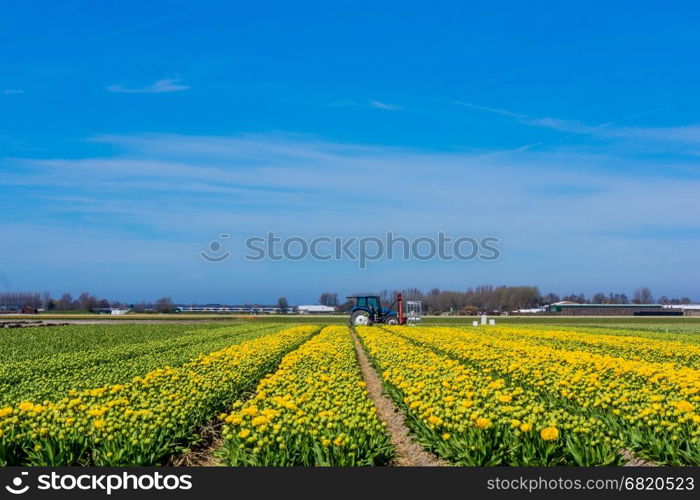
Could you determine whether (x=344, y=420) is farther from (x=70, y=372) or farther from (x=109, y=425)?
(x=70, y=372)

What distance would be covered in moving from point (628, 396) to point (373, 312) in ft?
126

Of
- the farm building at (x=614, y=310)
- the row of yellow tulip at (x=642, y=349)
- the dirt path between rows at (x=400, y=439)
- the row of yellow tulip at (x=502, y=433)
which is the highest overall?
the row of yellow tulip at (x=502, y=433)

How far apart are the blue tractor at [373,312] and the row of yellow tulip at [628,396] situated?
98.4 ft

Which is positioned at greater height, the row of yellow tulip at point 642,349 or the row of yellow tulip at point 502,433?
the row of yellow tulip at point 502,433

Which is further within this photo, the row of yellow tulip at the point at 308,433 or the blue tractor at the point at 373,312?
the blue tractor at the point at 373,312

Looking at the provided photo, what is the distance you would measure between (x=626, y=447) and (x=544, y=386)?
3.99m

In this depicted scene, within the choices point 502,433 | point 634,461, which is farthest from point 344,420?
point 634,461

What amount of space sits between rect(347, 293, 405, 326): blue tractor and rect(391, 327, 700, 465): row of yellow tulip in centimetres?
2999

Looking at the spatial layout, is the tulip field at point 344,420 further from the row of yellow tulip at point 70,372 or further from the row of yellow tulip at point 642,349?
the row of yellow tulip at point 642,349

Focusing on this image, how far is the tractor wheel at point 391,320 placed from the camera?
48.4m

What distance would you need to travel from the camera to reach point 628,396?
1032 centimetres

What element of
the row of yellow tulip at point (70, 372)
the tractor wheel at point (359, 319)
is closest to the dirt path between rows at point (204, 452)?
the row of yellow tulip at point (70, 372)

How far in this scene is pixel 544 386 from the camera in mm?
12617

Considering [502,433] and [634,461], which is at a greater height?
[502,433]
